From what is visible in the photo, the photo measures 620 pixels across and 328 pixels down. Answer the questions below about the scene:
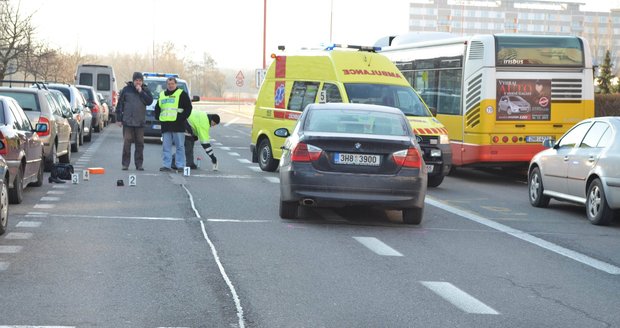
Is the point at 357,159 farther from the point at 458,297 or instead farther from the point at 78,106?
the point at 78,106

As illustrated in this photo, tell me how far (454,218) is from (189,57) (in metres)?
121

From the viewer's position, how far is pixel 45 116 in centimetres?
1955

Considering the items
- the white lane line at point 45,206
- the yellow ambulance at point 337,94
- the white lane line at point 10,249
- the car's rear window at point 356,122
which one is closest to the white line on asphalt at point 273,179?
the yellow ambulance at point 337,94

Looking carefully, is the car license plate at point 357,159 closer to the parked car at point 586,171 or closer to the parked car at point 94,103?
the parked car at point 586,171

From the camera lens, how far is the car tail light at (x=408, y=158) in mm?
12461

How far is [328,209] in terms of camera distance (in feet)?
47.4

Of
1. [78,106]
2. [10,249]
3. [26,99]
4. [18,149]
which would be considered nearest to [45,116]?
[26,99]

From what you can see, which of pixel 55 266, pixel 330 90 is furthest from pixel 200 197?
pixel 55 266

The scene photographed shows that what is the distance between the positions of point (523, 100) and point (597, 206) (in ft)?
24.1

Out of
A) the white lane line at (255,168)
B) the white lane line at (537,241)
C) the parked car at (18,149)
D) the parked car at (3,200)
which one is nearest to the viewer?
the white lane line at (537,241)

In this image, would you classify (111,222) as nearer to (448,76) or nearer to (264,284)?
(264,284)

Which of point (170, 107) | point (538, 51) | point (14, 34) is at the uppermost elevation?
point (14, 34)

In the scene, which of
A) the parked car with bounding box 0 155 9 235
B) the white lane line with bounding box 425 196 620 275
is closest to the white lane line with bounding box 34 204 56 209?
the parked car with bounding box 0 155 9 235

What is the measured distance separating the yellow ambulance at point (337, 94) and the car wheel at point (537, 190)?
7.53ft
